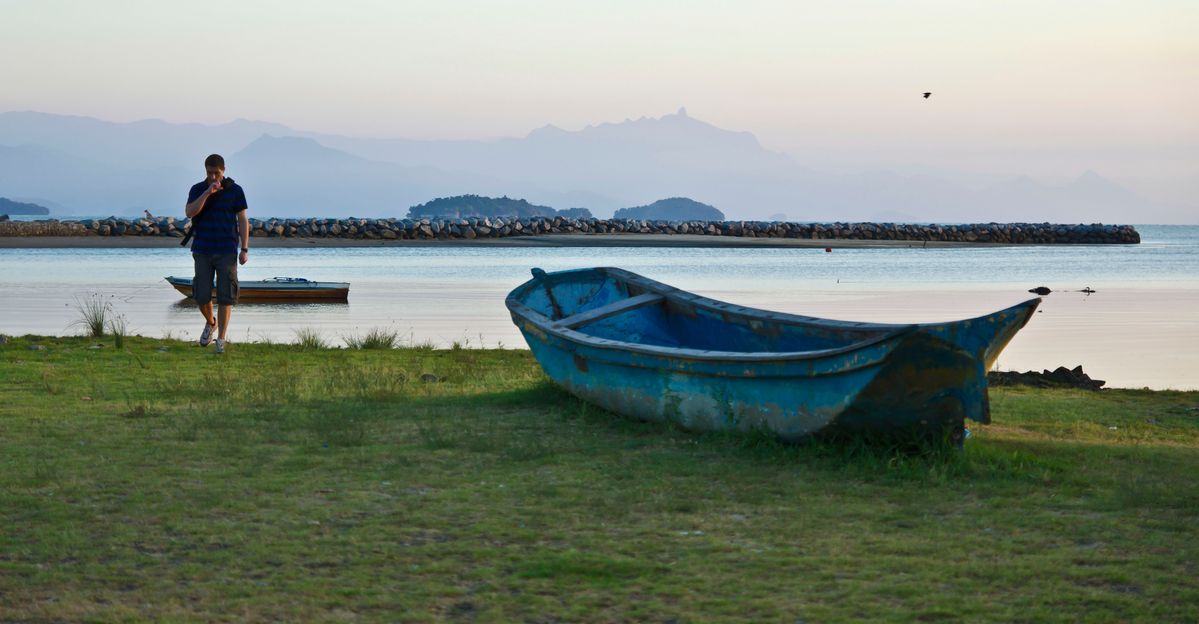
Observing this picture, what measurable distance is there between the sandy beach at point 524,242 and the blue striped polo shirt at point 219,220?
4657 centimetres

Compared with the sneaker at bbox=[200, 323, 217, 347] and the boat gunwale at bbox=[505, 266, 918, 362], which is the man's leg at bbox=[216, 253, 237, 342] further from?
the boat gunwale at bbox=[505, 266, 918, 362]

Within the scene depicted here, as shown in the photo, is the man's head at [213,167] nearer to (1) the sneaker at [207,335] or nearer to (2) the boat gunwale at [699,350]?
(1) the sneaker at [207,335]

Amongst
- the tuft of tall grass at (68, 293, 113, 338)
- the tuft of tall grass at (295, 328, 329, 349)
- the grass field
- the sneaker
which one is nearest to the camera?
the grass field

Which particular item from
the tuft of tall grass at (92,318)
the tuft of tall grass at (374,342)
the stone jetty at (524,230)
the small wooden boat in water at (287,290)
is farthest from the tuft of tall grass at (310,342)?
the stone jetty at (524,230)

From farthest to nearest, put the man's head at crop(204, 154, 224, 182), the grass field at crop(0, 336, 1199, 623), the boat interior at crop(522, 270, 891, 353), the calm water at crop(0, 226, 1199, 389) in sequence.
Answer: the calm water at crop(0, 226, 1199, 389), the man's head at crop(204, 154, 224, 182), the boat interior at crop(522, 270, 891, 353), the grass field at crop(0, 336, 1199, 623)

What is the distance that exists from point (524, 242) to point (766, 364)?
188 feet

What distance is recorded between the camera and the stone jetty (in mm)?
63469

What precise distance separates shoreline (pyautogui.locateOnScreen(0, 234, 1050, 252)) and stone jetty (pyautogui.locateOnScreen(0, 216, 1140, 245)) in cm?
123

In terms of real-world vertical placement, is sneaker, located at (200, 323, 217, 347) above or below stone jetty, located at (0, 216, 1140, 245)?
below

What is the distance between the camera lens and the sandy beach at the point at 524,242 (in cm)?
5838

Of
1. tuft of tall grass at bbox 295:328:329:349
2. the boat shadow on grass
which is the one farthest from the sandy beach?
the boat shadow on grass

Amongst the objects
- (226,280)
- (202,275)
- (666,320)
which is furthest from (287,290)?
(666,320)

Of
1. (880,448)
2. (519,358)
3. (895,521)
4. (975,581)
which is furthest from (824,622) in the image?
(519,358)

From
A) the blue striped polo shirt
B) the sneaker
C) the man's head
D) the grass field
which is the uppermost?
the man's head
